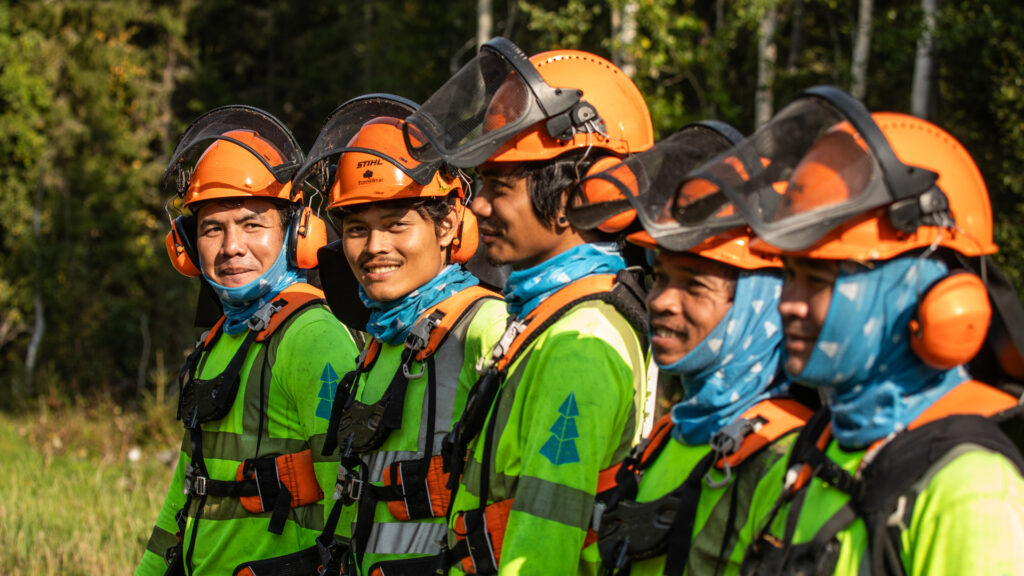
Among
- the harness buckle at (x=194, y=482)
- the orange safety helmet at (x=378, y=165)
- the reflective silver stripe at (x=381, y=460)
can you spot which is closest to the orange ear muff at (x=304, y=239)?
the orange safety helmet at (x=378, y=165)

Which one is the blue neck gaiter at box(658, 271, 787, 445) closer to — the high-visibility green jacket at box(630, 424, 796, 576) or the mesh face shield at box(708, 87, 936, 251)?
the high-visibility green jacket at box(630, 424, 796, 576)

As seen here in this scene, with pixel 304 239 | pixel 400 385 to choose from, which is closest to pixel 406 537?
pixel 400 385

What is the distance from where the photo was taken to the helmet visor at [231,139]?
15.8ft

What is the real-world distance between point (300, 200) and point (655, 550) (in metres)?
2.98

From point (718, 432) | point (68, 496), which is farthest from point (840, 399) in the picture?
point (68, 496)

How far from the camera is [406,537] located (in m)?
3.50

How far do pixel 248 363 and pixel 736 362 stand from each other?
251cm

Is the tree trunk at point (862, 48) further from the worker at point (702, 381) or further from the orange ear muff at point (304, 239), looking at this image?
the worker at point (702, 381)

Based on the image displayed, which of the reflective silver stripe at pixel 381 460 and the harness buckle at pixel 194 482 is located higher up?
→ the reflective silver stripe at pixel 381 460

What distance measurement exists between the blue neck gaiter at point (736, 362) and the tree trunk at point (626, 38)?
12598 mm

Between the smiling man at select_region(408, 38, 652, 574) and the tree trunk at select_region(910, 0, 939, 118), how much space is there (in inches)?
449

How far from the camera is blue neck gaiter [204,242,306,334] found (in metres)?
4.59

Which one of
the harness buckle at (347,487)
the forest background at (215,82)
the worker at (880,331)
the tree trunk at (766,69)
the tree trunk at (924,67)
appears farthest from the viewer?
the tree trunk at (766,69)

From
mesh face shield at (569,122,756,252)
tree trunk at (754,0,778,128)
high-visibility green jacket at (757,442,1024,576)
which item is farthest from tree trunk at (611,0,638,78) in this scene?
high-visibility green jacket at (757,442,1024,576)
